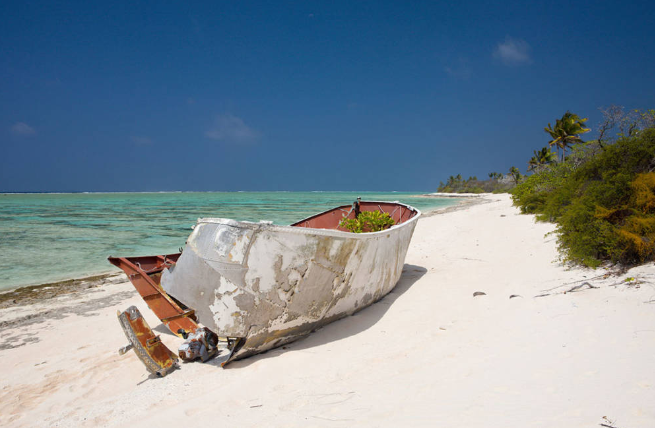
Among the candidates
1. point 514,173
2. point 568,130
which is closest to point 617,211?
point 568,130

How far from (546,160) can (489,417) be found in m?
53.3

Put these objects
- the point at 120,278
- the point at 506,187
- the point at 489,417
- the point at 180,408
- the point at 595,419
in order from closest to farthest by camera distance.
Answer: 1. the point at 595,419
2. the point at 489,417
3. the point at 180,408
4. the point at 120,278
5. the point at 506,187

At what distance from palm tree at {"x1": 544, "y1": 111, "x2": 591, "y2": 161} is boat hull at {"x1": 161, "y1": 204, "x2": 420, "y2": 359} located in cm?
3627

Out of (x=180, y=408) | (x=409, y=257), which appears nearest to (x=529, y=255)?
(x=409, y=257)

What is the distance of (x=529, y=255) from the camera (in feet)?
24.6

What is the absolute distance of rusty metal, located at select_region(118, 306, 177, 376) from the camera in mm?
3619

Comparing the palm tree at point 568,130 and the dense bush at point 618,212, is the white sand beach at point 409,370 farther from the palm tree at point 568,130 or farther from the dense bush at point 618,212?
the palm tree at point 568,130

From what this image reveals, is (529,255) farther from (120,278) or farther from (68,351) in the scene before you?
(120,278)

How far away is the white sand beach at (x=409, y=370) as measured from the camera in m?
2.37

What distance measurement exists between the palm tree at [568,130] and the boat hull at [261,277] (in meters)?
36.3

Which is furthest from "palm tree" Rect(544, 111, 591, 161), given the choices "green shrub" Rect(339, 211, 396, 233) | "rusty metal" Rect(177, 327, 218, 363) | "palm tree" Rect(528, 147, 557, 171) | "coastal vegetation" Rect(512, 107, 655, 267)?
"rusty metal" Rect(177, 327, 218, 363)

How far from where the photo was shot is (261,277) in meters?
3.53

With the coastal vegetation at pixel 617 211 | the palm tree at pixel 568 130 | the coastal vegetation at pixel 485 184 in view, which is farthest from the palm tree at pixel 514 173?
the coastal vegetation at pixel 617 211

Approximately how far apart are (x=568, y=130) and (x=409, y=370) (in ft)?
126
